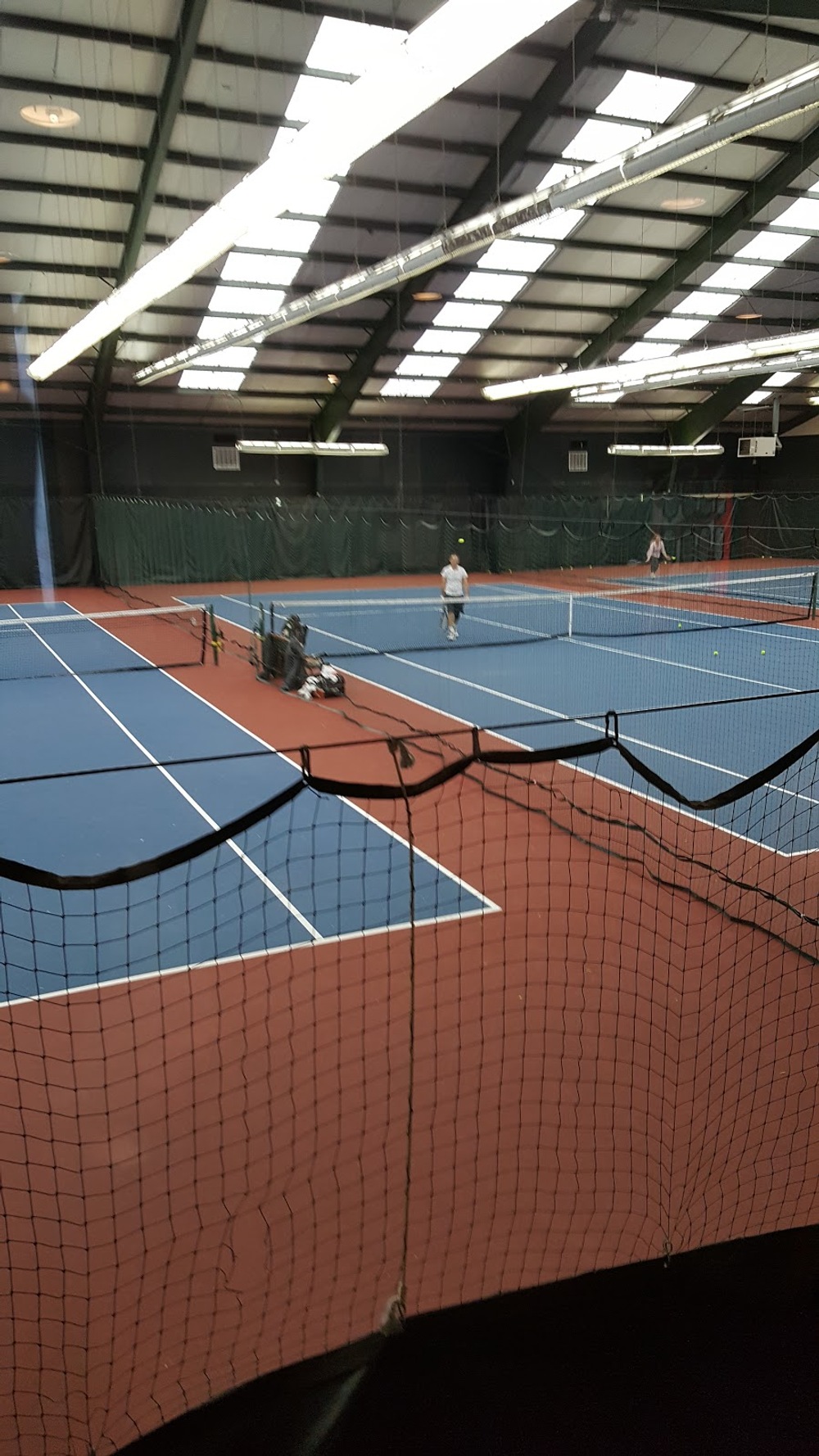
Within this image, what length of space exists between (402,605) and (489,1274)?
809 inches

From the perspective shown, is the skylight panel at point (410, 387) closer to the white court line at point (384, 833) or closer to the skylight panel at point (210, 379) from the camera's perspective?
the skylight panel at point (210, 379)

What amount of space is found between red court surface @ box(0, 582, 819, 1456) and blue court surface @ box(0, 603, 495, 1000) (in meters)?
0.34

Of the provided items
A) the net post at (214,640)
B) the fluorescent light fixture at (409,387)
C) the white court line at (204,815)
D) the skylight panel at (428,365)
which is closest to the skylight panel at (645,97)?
the skylight panel at (428,365)

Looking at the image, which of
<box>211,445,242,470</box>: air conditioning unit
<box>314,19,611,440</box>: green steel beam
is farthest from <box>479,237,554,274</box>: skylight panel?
<box>211,445,242,470</box>: air conditioning unit

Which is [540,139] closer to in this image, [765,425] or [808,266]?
[808,266]

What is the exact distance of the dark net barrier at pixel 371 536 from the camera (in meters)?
27.2

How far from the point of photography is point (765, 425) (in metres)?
36.5

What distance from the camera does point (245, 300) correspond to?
2189 centimetres

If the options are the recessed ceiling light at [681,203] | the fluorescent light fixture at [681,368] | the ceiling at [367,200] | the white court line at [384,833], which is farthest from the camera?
the recessed ceiling light at [681,203]

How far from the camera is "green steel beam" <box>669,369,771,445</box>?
32781 millimetres

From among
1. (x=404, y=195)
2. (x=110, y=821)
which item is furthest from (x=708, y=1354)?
(x=404, y=195)

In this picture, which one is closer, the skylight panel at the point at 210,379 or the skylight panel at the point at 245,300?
the skylight panel at the point at 245,300

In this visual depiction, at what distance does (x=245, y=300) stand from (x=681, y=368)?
9857 mm

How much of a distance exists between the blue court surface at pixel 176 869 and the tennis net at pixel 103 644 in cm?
408
